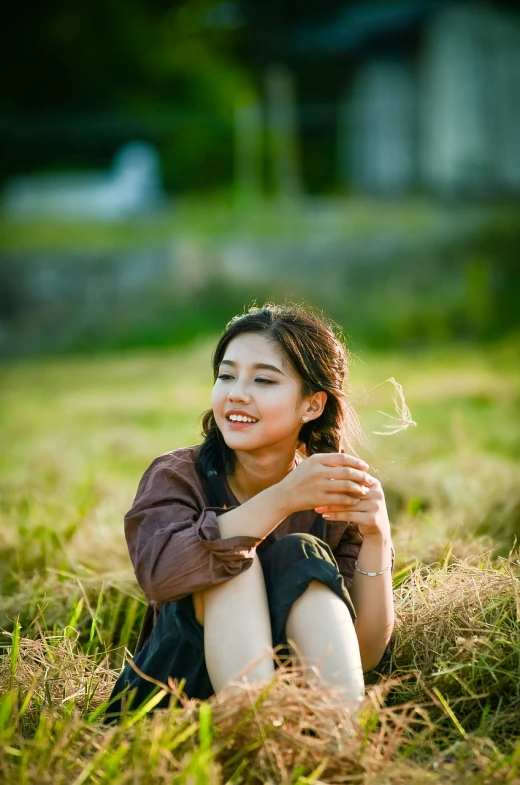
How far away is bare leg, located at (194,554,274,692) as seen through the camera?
2092mm

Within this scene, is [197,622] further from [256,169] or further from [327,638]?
[256,169]

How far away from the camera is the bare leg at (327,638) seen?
212 centimetres

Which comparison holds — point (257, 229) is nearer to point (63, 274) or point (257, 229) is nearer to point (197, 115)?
point (63, 274)

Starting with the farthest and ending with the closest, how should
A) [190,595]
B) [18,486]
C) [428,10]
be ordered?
[428,10] < [18,486] < [190,595]

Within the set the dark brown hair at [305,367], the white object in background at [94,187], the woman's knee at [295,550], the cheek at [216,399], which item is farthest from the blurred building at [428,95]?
the woman's knee at [295,550]

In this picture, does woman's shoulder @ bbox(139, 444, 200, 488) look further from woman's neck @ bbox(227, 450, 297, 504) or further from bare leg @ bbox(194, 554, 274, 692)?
bare leg @ bbox(194, 554, 274, 692)

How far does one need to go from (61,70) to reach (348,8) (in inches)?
179

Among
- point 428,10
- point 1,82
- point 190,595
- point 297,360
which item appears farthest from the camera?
point 1,82

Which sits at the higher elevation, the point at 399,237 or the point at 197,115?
the point at 197,115

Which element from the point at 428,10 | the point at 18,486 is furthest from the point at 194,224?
the point at 18,486

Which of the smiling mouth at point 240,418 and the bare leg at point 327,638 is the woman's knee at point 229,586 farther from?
the smiling mouth at point 240,418

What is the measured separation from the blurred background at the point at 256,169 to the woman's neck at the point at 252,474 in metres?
5.01

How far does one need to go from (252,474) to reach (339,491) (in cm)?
36

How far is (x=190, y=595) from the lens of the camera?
2211 mm
